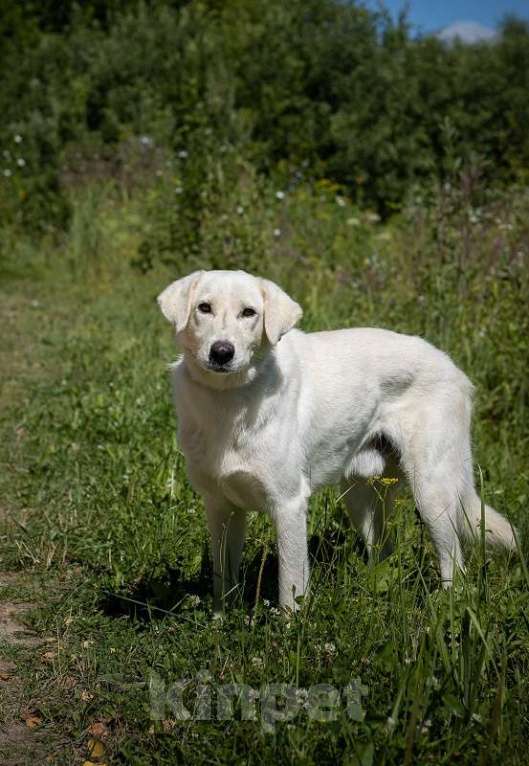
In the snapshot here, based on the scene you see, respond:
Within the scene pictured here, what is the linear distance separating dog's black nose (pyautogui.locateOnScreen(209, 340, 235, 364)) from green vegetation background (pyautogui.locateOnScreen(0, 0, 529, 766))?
2.94 ft

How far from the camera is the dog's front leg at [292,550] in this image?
3.36 meters

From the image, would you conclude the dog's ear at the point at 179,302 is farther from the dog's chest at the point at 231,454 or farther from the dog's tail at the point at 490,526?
the dog's tail at the point at 490,526

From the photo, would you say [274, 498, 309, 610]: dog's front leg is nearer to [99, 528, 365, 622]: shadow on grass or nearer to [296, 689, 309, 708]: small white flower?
[99, 528, 365, 622]: shadow on grass

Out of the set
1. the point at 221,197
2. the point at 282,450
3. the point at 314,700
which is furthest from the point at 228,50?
Answer: the point at 314,700

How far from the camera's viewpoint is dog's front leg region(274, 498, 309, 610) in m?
3.36

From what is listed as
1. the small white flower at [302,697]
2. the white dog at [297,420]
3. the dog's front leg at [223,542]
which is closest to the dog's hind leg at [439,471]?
the white dog at [297,420]

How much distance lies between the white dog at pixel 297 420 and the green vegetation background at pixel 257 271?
0.69ft

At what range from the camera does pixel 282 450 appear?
336 centimetres

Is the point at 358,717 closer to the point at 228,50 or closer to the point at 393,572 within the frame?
the point at 393,572

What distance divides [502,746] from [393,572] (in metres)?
0.80

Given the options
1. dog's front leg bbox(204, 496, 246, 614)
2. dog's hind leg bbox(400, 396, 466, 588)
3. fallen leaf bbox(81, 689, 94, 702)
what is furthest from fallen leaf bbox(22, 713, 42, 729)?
dog's hind leg bbox(400, 396, 466, 588)

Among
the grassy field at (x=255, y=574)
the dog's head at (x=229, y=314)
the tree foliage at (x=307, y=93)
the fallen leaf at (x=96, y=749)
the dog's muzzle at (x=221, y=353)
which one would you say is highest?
the tree foliage at (x=307, y=93)

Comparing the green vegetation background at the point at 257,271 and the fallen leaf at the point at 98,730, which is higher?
the green vegetation background at the point at 257,271

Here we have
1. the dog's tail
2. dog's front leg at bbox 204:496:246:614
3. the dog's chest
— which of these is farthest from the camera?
the dog's tail
